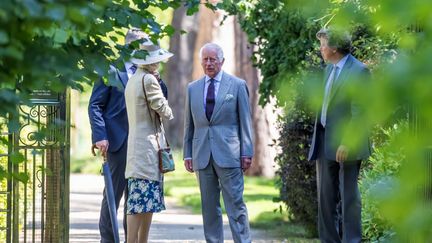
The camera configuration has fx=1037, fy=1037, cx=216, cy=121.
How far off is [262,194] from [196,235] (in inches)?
288

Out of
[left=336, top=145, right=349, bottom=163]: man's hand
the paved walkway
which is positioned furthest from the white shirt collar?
the paved walkway

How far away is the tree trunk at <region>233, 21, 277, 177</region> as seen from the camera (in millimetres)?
24719

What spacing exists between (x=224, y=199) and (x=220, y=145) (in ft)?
1.78

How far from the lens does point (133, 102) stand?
9.50 metres

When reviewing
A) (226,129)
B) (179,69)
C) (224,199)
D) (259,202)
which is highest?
(179,69)

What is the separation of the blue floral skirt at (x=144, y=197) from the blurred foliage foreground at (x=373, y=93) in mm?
1507

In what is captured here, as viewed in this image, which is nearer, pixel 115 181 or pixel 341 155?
pixel 341 155

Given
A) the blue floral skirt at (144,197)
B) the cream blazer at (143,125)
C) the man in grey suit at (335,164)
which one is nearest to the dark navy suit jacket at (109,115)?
the cream blazer at (143,125)

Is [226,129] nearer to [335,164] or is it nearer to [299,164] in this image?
[335,164]

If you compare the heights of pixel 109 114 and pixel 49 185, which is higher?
pixel 109 114

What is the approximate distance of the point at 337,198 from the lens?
9953mm

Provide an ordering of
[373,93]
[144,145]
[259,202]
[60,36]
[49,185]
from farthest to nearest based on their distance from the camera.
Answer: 1. [259,202]
2. [144,145]
3. [49,185]
4. [60,36]
5. [373,93]

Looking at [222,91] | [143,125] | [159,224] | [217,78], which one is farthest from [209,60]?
[159,224]

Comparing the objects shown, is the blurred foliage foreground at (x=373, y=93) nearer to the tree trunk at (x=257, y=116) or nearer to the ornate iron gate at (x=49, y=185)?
the ornate iron gate at (x=49, y=185)
